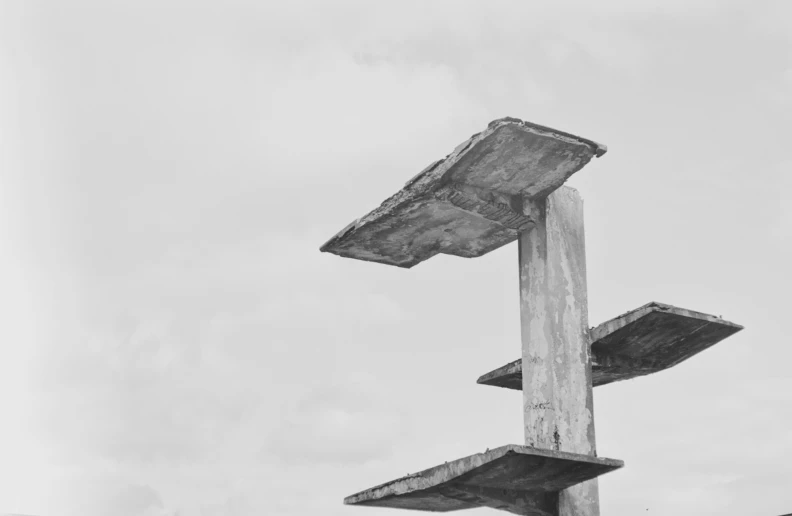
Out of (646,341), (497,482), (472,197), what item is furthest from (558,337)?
(497,482)

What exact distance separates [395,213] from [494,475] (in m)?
2.69

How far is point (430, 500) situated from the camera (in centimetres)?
826

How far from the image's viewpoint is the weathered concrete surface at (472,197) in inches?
325

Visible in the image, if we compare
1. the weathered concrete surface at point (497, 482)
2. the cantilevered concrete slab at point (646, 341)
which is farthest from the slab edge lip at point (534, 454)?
the cantilevered concrete slab at point (646, 341)

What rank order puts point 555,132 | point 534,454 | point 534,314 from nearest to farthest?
point 534,454
point 555,132
point 534,314

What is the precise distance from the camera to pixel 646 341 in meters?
9.66

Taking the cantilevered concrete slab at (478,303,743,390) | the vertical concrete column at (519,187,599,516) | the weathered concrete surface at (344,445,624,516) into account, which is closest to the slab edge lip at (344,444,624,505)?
the weathered concrete surface at (344,445,624,516)

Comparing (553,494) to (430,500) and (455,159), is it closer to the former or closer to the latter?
(430,500)

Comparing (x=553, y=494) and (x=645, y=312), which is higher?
(x=645, y=312)

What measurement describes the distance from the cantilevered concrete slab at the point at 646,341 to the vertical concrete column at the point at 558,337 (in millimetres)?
353

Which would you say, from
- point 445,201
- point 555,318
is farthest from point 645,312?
point 445,201

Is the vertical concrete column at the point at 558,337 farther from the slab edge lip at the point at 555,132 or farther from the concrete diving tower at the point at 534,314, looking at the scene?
the slab edge lip at the point at 555,132

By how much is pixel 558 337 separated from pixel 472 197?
1.55 meters

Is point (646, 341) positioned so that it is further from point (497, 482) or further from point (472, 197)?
point (497, 482)
